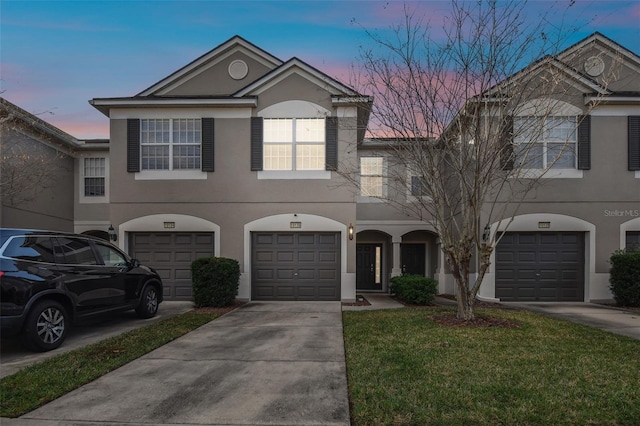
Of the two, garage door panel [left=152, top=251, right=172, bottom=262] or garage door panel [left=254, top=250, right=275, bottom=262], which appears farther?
garage door panel [left=152, top=251, right=172, bottom=262]

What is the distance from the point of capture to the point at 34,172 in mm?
14477

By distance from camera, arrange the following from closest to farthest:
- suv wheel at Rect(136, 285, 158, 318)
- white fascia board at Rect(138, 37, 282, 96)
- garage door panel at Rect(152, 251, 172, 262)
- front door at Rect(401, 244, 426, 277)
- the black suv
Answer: the black suv, suv wheel at Rect(136, 285, 158, 318), garage door panel at Rect(152, 251, 172, 262), white fascia board at Rect(138, 37, 282, 96), front door at Rect(401, 244, 426, 277)

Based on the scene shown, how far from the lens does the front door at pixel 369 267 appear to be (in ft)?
64.3

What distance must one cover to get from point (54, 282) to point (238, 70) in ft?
35.0

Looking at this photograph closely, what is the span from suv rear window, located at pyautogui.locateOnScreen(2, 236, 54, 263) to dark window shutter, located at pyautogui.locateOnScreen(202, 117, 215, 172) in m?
6.39

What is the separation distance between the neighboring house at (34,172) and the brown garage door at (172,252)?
4.36 m

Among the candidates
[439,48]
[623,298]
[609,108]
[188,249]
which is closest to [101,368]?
[188,249]

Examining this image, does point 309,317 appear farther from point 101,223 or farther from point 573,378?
point 101,223

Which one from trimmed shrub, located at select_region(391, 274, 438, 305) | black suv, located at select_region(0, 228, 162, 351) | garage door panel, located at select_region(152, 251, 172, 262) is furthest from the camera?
garage door panel, located at select_region(152, 251, 172, 262)

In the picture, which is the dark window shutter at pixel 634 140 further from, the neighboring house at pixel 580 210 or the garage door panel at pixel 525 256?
the garage door panel at pixel 525 256

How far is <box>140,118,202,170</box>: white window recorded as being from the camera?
13297 mm

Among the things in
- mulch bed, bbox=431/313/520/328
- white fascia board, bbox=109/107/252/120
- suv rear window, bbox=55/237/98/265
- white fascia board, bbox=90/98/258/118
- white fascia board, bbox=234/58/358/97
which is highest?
white fascia board, bbox=234/58/358/97

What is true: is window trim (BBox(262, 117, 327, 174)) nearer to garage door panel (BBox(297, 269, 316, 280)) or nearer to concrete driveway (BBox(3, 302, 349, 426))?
garage door panel (BBox(297, 269, 316, 280))

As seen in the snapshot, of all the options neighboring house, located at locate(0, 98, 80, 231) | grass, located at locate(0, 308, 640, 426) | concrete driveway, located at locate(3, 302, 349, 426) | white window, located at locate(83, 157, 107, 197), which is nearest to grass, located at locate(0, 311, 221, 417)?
grass, located at locate(0, 308, 640, 426)
